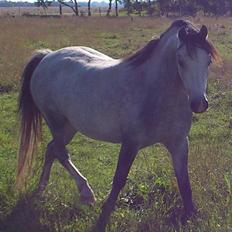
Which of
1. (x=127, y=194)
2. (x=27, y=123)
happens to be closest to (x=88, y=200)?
(x=127, y=194)

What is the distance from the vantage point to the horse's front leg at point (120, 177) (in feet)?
12.0

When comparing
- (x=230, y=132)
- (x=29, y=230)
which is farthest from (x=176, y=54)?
(x=230, y=132)

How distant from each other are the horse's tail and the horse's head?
2.08 meters

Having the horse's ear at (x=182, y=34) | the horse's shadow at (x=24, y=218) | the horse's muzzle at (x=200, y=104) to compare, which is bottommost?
the horse's shadow at (x=24, y=218)

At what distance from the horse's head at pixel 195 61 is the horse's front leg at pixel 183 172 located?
81 cm

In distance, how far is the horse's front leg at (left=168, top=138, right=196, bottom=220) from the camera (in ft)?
12.5

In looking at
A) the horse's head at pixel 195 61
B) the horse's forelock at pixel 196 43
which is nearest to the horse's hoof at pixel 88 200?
the horse's head at pixel 195 61

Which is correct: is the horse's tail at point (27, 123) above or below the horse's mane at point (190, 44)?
below

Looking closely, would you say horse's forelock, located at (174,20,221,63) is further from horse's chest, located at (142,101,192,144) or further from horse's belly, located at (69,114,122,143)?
horse's belly, located at (69,114,122,143)

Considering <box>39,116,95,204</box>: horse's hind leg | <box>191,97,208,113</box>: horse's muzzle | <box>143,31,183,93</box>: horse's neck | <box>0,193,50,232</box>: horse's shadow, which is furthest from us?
<box>39,116,95,204</box>: horse's hind leg

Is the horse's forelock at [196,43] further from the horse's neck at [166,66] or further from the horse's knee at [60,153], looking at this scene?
the horse's knee at [60,153]

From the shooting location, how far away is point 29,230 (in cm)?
378

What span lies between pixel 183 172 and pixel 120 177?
562 mm

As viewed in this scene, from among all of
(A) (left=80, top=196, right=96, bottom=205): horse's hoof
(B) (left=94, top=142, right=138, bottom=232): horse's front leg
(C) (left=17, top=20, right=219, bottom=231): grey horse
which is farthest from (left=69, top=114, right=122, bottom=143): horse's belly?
(A) (left=80, top=196, right=96, bottom=205): horse's hoof
